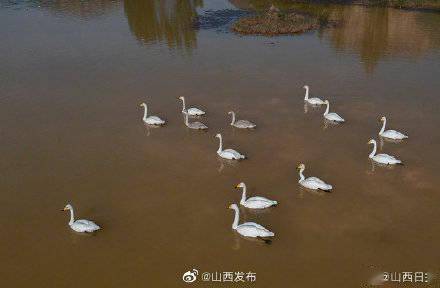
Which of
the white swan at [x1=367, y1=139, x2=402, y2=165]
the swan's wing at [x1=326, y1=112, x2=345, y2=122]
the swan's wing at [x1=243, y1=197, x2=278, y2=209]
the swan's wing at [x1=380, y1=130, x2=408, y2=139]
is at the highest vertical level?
Result: the swan's wing at [x1=326, y1=112, x2=345, y2=122]

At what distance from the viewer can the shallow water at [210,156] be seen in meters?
13.7

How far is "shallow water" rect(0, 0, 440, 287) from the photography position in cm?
1373

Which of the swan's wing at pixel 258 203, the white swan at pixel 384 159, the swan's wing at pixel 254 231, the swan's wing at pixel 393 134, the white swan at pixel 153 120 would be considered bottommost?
the swan's wing at pixel 254 231

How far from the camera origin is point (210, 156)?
19000mm

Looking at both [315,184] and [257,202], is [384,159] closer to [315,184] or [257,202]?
[315,184]

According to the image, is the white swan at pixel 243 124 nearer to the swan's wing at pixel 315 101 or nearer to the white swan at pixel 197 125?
the white swan at pixel 197 125

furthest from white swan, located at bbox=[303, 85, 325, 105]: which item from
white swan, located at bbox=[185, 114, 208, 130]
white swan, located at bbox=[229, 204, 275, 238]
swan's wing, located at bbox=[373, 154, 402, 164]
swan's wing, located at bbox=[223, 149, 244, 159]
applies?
white swan, located at bbox=[229, 204, 275, 238]

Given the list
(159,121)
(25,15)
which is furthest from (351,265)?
(25,15)

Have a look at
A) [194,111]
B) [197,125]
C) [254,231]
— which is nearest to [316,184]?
[254,231]

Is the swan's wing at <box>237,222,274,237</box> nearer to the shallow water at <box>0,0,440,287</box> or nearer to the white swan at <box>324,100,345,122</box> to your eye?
the shallow water at <box>0,0,440,287</box>

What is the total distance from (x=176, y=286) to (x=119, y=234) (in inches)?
113

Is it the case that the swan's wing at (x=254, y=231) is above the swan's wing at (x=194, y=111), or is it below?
below

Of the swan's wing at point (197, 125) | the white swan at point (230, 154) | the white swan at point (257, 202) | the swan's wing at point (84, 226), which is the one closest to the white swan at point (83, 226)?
the swan's wing at point (84, 226)

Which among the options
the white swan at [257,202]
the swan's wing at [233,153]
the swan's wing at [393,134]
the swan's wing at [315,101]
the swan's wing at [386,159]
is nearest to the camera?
Result: the white swan at [257,202]
